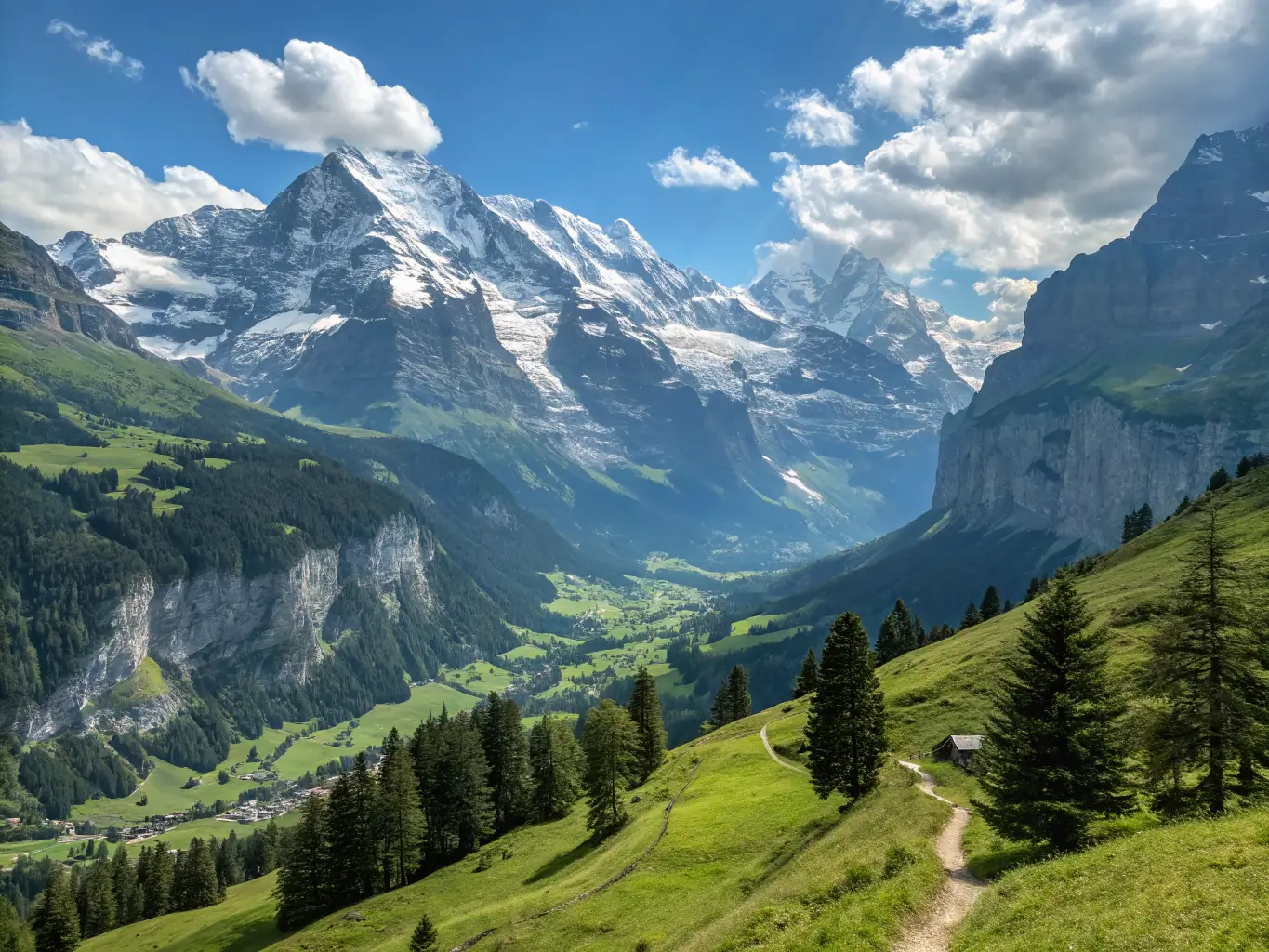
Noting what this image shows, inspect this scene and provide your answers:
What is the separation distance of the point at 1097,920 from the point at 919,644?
4797 inches

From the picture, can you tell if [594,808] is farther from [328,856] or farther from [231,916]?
[231,916]

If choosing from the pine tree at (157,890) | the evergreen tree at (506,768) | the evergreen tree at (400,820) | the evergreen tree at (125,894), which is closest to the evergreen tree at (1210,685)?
the evergreen tree at (400,820)

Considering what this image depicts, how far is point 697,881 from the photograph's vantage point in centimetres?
5141

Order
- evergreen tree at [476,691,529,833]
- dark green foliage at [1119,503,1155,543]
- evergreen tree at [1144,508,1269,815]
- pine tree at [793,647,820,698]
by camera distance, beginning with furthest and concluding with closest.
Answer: dark green foliage at [1119,503,1155,543] < pine tree at [793,647,820,698] < evergreen tree at [476,691,529,833] < evergreen tree at [1144,508,1269,815]

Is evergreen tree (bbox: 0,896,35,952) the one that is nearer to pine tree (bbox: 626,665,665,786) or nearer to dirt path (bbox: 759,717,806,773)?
pine tree (bbox: 626,665,665,786)

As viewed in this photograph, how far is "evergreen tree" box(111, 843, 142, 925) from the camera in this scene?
374 ft

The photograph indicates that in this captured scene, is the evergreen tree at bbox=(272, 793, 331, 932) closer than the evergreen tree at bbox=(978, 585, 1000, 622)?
Yes

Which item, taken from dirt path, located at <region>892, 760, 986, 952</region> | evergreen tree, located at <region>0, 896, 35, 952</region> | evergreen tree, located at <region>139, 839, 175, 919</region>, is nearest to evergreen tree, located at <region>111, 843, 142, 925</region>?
evergreen tree, located at <region>139, 839, 175, 919</region>

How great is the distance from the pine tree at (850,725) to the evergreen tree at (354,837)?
55.8 meters

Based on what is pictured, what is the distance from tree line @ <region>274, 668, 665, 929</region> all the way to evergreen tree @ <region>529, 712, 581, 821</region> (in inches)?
5.6

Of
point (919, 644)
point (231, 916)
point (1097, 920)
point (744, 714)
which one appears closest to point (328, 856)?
point (231, 916)

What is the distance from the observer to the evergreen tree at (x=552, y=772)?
9375 centimetres

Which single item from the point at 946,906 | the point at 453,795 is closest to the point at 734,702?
the point at 453,795

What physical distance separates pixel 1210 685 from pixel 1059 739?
658 centimetres
